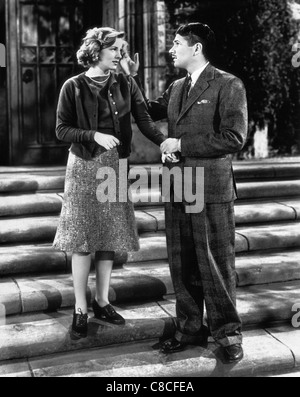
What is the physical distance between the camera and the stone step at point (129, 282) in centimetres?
386

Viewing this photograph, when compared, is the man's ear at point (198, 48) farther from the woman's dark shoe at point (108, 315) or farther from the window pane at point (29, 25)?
the window pane at point (29, 25)

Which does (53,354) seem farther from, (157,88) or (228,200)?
(157,88)

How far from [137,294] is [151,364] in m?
0.76

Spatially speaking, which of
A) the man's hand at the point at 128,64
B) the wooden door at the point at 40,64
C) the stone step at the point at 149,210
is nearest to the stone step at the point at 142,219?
the stone step at the point at 149,210

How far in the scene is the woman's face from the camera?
3.39m

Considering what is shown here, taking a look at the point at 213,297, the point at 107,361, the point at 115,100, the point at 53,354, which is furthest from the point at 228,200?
the point at 53,354

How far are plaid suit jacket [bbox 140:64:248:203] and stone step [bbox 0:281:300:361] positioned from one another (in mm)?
976

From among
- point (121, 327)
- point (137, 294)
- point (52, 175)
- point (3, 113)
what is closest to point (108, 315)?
point (121, 327)

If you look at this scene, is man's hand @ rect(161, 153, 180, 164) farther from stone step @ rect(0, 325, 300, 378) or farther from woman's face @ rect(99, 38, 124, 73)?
stone step @ rect(0, 325, 300, 378)

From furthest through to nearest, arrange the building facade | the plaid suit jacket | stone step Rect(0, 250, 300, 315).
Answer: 1. the building facade
2. stone step Rect(0, 250, 300, 315)
3. the plaid suit jacket

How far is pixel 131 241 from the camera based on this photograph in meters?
3.53

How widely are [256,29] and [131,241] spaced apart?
540 centimetres

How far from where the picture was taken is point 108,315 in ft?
12.1

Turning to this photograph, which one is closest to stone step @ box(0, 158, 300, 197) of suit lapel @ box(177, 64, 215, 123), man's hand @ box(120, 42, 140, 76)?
man's hand @ box(120, 42, 140, 76)
